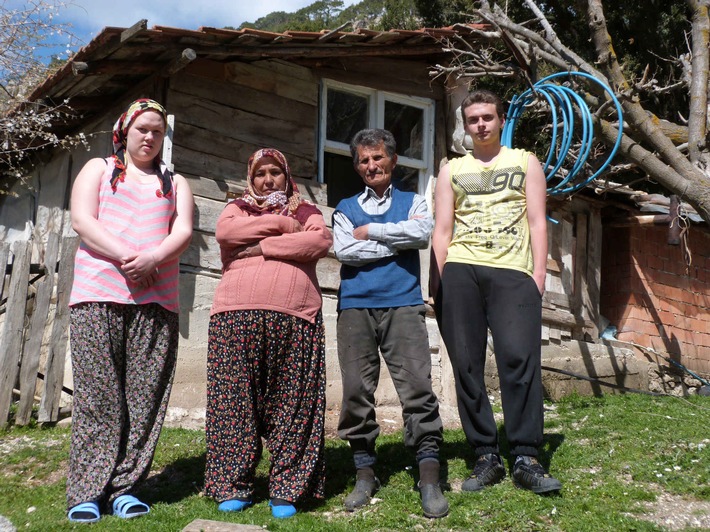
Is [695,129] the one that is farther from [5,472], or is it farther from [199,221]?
[5,472]

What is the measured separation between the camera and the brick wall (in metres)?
9.73

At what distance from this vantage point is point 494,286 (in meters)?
3.86

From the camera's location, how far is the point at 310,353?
3754 millimetres

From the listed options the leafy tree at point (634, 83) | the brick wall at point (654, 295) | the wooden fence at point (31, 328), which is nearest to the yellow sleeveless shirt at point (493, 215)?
the leafy tree at point (634, 83)

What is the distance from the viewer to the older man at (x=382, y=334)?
12.4ft

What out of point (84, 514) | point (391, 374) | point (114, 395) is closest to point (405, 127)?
point (391, 374)

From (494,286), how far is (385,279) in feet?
1.84

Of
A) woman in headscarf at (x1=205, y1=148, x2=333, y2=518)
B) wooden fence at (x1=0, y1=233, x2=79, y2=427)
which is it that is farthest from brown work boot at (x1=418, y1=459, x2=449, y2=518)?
wooden fence at (x1=0, y1=233, x2=79, y2=427)

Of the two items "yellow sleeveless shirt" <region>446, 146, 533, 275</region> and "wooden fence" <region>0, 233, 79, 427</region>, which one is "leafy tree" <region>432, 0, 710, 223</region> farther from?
"wooden fence" <region>0, 233, 79, 427</region>

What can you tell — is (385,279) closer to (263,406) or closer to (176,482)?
(263,406)

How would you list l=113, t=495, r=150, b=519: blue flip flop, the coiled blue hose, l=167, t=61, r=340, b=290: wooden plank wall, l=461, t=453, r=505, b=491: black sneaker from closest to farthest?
l=113, t=495, r=150, b=519: blue flip flop, l=461, t=453, r=505, b=491: black sneaker, the coiled blue hose, l=167, t=61, r=340, b=290: wooden plank wall

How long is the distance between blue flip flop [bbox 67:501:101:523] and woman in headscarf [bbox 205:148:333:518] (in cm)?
53

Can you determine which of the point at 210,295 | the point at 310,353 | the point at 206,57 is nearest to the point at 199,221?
the point at 210,295

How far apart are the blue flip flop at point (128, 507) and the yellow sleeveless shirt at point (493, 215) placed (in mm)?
1969
